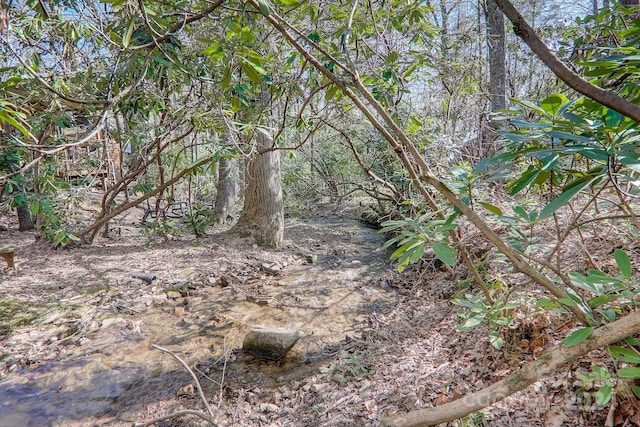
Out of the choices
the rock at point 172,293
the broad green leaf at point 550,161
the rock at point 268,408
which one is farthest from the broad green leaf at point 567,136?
the rock at point 172,293

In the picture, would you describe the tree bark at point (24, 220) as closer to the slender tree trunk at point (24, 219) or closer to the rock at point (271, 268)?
the slender tree trunk at point (24, 219)

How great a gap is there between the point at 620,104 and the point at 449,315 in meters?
2.40

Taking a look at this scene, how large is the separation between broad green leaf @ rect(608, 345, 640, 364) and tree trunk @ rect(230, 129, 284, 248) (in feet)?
14.9

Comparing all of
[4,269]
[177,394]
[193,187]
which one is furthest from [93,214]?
[177,394]

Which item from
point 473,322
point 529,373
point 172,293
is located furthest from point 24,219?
point 529,373

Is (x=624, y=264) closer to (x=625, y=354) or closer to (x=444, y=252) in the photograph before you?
(x=625, y=354)

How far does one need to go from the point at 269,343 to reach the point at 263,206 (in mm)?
2868

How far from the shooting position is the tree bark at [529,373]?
32.6 inches

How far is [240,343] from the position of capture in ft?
9.36

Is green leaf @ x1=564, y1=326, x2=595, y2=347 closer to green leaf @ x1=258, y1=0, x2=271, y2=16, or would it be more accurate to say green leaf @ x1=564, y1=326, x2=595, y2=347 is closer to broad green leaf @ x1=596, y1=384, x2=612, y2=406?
broad green leaf @ x1=596, y1=384, x2=612, y2=406

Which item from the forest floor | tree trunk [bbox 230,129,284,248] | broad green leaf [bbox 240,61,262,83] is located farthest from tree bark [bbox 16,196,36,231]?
broad green leaf [bbox 240,61,262,83]

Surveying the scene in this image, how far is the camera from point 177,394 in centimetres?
226

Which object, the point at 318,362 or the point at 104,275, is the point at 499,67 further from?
the point at 104,275

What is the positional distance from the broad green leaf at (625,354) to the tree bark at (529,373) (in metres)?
0.08
